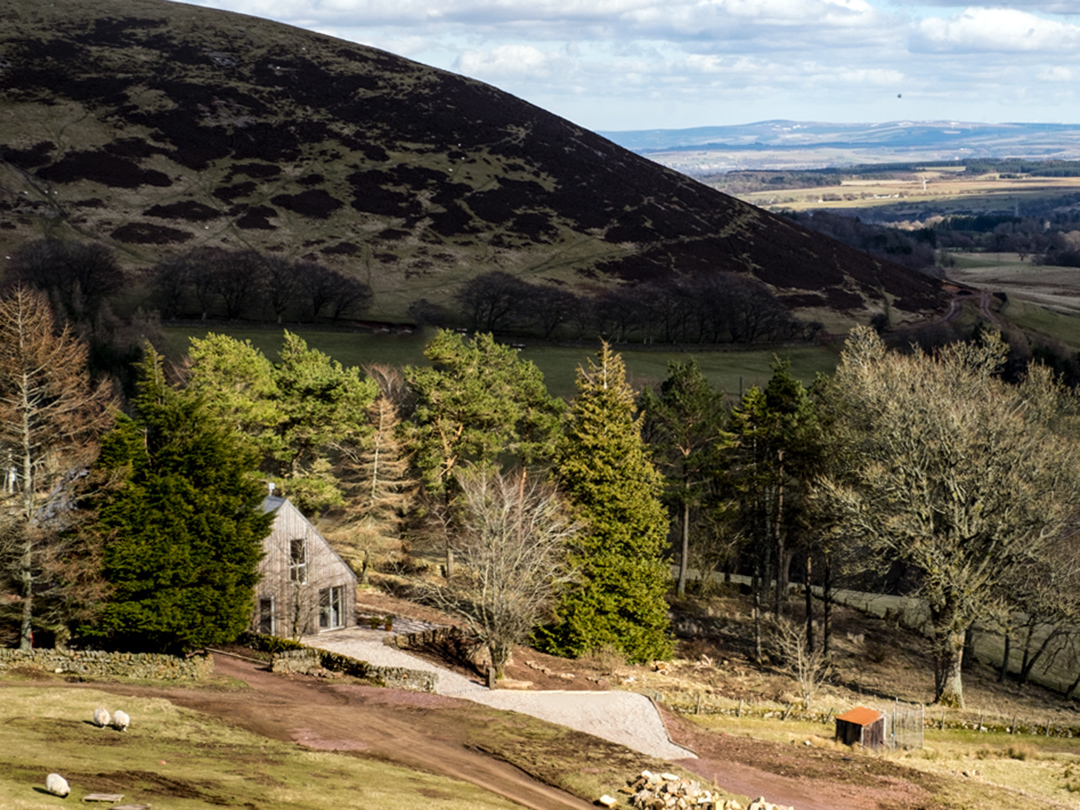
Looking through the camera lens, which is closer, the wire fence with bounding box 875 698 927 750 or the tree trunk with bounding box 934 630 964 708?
the wire fence with bounding box 875 698 927 750

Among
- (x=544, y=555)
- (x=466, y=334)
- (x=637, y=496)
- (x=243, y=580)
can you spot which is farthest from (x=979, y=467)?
(x=466, y=334)

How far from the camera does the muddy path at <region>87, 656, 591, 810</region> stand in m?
26.3

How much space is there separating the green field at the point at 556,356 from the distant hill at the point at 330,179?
685 inches

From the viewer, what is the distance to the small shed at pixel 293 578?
4384cm

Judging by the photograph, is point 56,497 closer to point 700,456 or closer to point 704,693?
point 704,693

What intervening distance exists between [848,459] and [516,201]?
12857cm

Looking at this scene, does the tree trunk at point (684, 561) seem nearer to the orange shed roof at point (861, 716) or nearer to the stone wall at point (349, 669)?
the orange shed roof at point (861, 716)

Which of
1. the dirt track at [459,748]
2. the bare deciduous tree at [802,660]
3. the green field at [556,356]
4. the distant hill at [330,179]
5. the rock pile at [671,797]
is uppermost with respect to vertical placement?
the distant hill at [330,179]

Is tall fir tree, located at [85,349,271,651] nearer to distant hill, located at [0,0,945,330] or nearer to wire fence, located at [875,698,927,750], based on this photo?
wire fence, located at [875,698,927,750]

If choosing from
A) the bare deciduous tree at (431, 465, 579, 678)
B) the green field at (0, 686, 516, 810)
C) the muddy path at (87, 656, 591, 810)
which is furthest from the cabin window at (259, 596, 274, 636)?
the green field at (0, 686, 516, 810)

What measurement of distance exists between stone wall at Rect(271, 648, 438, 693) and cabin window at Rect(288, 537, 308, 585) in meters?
5.49

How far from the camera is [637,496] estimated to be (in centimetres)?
4616

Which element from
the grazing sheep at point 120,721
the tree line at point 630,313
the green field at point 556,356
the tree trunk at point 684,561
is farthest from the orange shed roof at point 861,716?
the tree line at point 630,313

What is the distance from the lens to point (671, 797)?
24.3 metres
